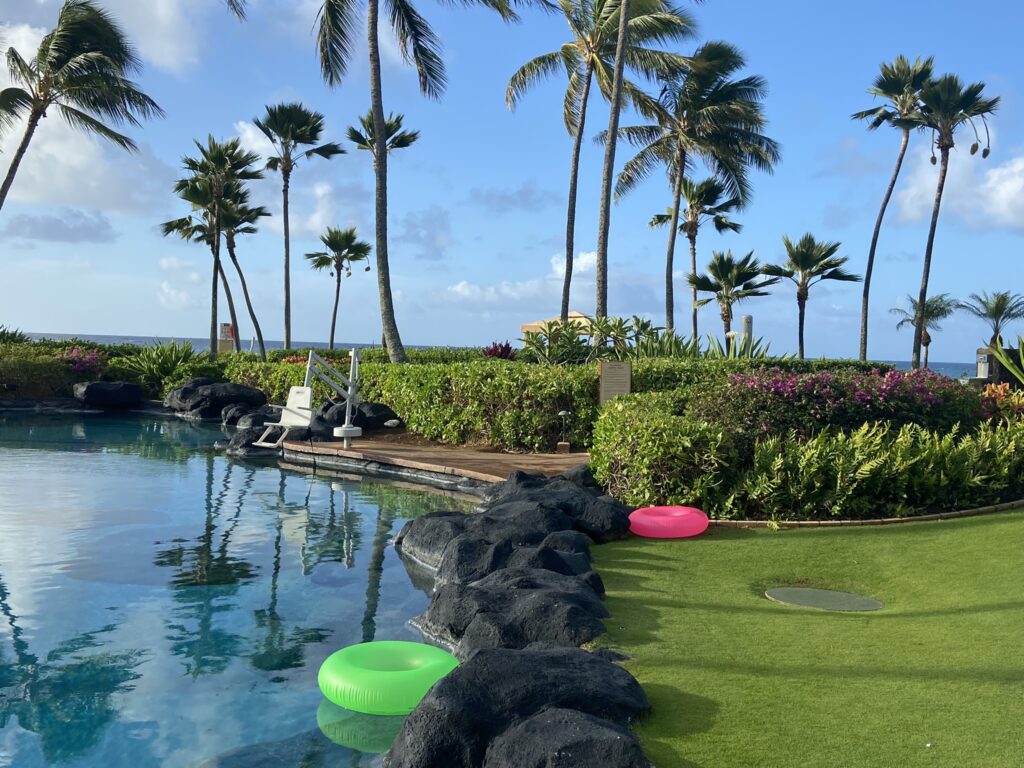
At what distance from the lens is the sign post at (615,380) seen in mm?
12633

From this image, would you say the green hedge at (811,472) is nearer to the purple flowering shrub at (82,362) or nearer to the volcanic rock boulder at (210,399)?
the volcanic rock boulder at (210,399)

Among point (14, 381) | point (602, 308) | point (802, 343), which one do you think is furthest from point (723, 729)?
point (802, 343)

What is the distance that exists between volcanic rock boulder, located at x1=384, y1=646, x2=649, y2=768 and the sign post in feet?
28.3

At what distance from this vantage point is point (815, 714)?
3.89 metres

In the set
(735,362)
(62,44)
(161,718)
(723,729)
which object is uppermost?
(62,44)

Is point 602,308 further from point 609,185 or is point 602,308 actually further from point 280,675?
point 280,675

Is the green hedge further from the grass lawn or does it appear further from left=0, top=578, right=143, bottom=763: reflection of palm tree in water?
left=0, top=578, right=143, bottom=763: reflection of palm tree in water

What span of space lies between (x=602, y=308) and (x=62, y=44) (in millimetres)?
18798

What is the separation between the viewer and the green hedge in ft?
27.6

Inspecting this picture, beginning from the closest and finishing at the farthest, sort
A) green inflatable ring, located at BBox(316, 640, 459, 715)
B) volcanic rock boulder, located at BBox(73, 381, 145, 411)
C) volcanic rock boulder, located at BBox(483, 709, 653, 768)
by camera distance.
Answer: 1. volcanic rock boulder, located at BBox(483, 709, 653, 768)
2. green inflatable ring, located at BBox(316, 640, 459, 715)
3. volcanic rock boulder, located at BBox(73, 381, 145, 411)

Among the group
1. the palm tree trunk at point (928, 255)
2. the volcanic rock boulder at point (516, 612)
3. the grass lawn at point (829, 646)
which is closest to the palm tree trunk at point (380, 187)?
the grass lawn at point (829, 646)

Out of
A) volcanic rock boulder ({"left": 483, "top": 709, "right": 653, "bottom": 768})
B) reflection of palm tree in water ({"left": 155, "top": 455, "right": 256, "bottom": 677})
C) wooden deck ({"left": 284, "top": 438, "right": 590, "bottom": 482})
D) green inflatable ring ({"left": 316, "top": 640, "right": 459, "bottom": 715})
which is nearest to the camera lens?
volcanic rock boulder ({"left": 483, "top": 709, "right": 653, "bottom": 768})

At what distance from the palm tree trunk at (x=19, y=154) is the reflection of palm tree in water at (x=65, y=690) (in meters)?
25.0

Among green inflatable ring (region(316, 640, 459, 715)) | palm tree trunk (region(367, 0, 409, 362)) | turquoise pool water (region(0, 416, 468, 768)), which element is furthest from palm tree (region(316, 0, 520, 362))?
green inflatable ring (region(316, 640, 459, 715))
